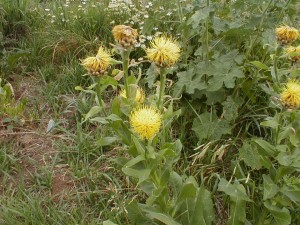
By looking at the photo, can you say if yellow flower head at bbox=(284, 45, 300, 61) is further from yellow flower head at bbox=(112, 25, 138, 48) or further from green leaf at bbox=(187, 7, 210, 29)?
yellow flower head at bbox=(112, 25, 138, 48)

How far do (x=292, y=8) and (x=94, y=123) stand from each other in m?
1.50

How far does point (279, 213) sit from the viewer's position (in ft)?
7.32

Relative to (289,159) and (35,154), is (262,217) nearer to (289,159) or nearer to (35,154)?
(289,159)

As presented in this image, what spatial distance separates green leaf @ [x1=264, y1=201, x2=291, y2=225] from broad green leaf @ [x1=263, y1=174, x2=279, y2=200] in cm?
7

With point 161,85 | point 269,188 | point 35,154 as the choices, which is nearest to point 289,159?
point 269,188

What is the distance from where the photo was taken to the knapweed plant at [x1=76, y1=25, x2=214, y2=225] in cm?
186

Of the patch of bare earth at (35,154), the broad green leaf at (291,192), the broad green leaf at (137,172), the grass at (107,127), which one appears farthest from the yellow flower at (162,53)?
the patch of bare earth at (35,154)

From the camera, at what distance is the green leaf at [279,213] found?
221 centimetres

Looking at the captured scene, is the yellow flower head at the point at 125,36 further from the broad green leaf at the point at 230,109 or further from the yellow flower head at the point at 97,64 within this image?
the broad green leaf at the point at 230,109

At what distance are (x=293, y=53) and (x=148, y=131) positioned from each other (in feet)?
2.69

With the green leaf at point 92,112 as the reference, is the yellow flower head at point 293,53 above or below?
above

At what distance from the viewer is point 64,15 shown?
3967mm

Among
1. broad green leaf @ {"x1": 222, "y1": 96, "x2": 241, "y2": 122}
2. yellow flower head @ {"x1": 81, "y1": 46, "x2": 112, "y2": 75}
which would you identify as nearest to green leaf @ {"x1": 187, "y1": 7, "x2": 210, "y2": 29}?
broad green leaf @ {"x1": 222, "y1": 96, "x2": 241, "y2": 122}

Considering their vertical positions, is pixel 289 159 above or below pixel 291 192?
above
